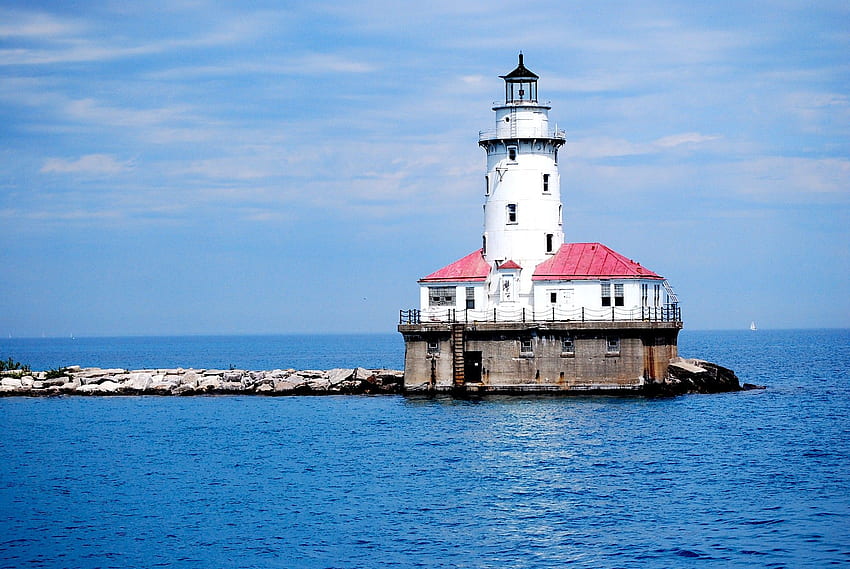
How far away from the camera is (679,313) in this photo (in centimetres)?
5475

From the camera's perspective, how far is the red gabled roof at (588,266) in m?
53.4

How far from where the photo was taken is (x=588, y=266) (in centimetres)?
5422

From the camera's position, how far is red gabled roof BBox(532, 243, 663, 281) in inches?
2104

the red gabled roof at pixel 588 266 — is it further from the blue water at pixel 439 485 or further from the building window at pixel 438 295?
the blue water at pixel 439 485

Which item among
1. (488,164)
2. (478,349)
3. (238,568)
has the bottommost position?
(238,568)

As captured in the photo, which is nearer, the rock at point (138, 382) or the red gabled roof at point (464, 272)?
the red gabled roof at point (464, 272)

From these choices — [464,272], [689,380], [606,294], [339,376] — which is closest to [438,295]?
[464,272]

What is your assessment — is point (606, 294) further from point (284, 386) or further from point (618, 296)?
point (284, 386)

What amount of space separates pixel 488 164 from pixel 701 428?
735 inches

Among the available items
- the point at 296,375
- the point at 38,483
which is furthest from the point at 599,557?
the point at 296,375

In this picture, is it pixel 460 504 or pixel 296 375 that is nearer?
pixel 460 504

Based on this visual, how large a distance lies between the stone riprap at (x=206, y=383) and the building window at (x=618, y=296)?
11.9 metres

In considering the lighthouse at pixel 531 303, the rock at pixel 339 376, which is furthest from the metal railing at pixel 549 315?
the rock at pixel 339 376

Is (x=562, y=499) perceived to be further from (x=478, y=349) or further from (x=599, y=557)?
(x=478, y=349)
